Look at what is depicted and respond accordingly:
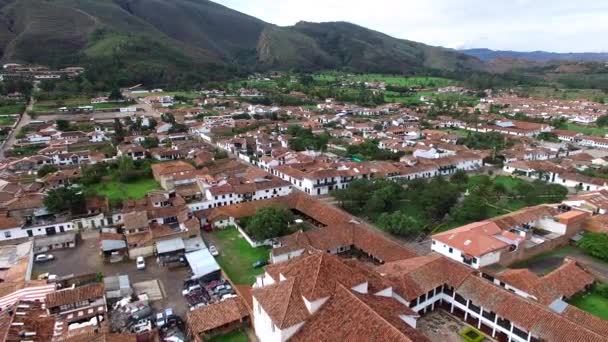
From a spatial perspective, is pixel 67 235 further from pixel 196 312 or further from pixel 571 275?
pixel 571 275

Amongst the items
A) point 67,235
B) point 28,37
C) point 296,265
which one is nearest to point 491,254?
point 296,265

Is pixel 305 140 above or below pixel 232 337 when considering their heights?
above

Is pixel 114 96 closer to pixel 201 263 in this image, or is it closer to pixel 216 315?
pixel 201 263

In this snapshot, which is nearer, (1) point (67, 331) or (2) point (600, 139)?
(1) point (67, 331)

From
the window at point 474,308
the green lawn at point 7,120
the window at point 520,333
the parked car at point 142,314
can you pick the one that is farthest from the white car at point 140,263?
the green lawn at point 7,120

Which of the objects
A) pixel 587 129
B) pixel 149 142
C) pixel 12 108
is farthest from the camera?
pixel 587 129

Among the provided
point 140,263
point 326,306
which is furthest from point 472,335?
point 140,263

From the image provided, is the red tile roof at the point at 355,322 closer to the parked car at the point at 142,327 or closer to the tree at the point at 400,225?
the parked car at the point at 142,327
